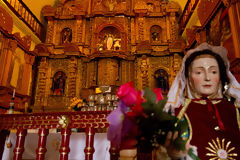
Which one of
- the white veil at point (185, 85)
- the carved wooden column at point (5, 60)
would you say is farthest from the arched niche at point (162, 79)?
the white veil at point (185, 85)

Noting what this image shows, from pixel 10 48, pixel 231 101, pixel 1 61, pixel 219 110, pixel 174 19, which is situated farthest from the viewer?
pixel 174 19

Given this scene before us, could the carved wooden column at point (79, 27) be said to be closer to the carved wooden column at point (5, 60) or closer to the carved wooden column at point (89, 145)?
the carved wooden column at point (5, 60)

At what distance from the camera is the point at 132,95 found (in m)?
0.70

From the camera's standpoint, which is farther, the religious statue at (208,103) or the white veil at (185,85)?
the white veil at (185,85)

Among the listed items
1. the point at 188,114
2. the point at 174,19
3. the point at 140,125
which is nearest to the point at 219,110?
the point at 188,114

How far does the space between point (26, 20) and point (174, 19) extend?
24.2 ft

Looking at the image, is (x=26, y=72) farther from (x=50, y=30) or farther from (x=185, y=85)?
(x=185, y=85)

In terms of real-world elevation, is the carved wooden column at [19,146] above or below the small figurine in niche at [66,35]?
below

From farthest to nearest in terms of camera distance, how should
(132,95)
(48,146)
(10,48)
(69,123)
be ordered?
(10,48)
(48,146)
(69,123)
(132,95)

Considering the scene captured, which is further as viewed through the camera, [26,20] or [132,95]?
[26,20]

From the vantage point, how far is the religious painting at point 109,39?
29.1ft

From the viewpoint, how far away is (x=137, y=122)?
28.8 inches

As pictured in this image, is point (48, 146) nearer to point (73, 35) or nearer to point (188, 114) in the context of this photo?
point (188, 114)

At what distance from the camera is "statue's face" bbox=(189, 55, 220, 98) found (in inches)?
60.9
